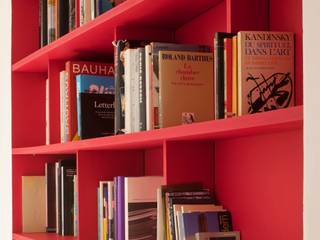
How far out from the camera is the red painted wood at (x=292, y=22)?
1.54m

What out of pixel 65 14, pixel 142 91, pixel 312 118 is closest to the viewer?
pixel 312 118

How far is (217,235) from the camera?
169 centimetres

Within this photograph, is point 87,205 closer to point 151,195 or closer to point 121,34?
point 151,195

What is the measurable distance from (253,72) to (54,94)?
1.36 metres

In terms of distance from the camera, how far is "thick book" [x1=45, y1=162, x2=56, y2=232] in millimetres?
2773

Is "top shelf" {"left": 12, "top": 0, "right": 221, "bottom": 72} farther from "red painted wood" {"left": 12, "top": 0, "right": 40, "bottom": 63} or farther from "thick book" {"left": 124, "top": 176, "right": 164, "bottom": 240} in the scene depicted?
"thick book" {"left": 124, "top": 176, "right": 164, "bottom": 240}

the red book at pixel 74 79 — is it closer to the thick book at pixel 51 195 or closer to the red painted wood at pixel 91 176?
the red painted wood at pixel 91 176

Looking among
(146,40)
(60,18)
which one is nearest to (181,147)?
(146,40)

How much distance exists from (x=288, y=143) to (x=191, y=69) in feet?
1.16

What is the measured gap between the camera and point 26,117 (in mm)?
2900

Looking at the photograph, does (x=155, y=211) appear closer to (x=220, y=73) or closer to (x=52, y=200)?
(x=220, y=73)
